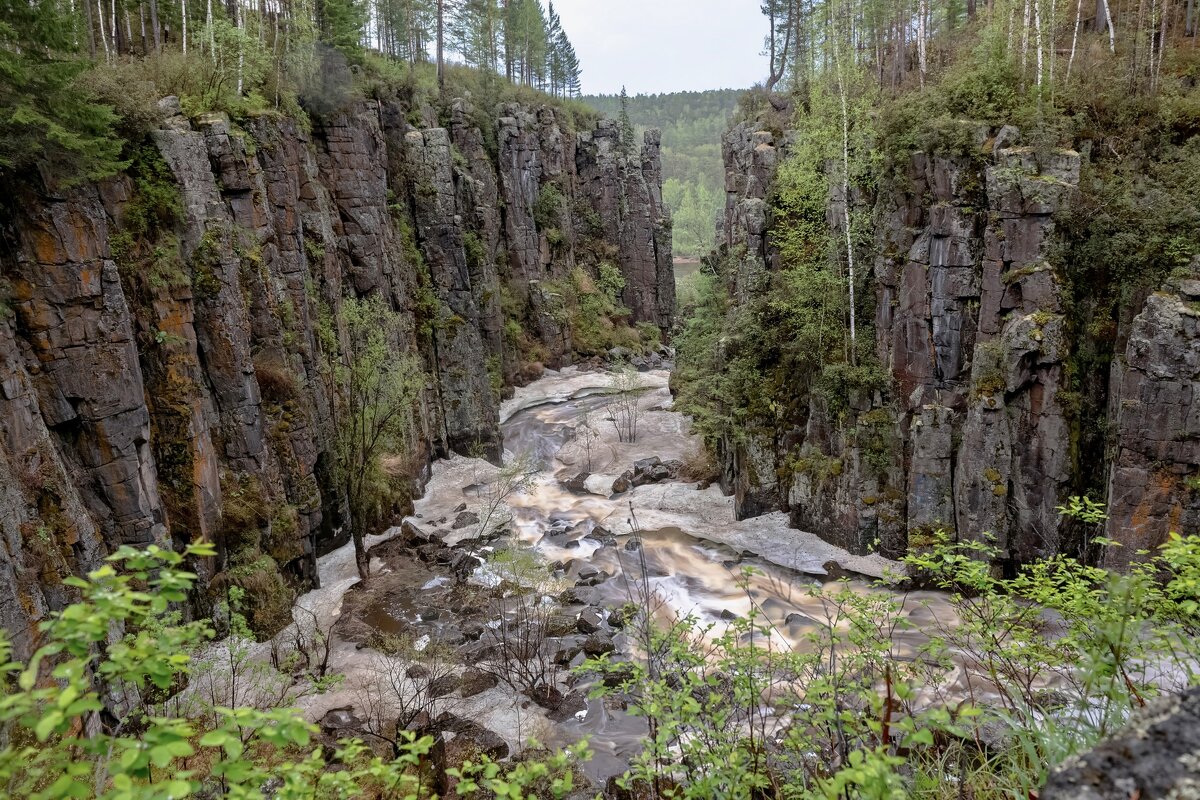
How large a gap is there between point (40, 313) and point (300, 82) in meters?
19.8

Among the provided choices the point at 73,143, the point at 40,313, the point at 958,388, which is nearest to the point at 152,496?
the point at 40,313

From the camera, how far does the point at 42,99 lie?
13500 mm

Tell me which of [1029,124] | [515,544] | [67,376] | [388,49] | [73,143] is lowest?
[515,544]

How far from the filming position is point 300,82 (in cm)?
2986

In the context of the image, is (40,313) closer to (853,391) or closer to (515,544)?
(515,544)

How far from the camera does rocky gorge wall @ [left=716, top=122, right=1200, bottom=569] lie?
1744 cm

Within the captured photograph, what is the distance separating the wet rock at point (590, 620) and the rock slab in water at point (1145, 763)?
1991 cm

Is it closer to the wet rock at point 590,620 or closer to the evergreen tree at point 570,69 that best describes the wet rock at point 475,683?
the wet rock at point 590,620

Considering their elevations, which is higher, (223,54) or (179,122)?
(223,54)

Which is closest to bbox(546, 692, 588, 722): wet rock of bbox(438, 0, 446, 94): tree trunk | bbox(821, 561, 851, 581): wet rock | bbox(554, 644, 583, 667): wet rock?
bbox(554, 644, 583, 667): wet rock

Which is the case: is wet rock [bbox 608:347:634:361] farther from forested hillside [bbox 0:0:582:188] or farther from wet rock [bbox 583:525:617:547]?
wet rock [bbox 583:525:617:547]

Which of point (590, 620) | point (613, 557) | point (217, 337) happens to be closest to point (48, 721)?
point (217, 337)

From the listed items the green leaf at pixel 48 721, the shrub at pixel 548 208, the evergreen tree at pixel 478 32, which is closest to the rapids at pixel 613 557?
the green leaf at pixel 48 721

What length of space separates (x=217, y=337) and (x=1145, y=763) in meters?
22.1
